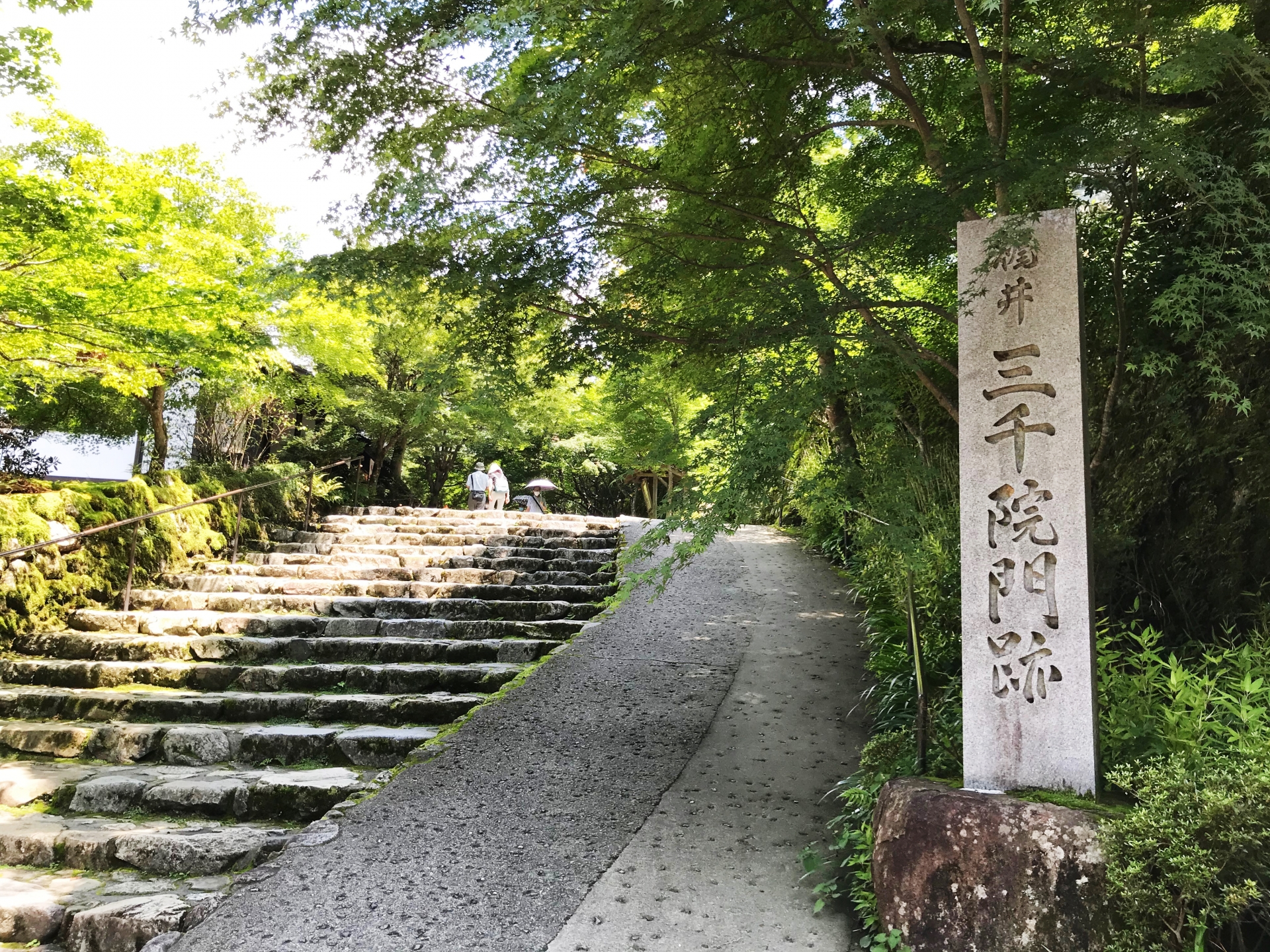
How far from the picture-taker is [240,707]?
5.71 meters

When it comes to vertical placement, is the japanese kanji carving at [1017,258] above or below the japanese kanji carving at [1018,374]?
above

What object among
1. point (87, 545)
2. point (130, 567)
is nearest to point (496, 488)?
point (130, 567)

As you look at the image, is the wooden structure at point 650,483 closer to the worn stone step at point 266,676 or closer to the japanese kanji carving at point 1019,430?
the worn stone step at point 266,676

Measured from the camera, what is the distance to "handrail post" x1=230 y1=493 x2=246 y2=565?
8898mm

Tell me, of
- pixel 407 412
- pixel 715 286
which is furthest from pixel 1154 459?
pixel 407 412

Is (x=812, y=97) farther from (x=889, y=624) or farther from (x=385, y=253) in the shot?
(x=889, y=624)

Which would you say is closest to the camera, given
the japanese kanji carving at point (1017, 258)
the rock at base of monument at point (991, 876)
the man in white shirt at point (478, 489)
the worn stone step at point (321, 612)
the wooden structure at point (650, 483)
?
the rock at base of monument at point (991, 876)

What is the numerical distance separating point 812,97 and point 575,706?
4.40m

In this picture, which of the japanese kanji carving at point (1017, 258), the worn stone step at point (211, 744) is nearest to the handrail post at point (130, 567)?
the worn stone step at point (211, 744)

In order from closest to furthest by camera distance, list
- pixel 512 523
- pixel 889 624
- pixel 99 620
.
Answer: pixel 889 624 < pixel 99 620 < pixel 512 523

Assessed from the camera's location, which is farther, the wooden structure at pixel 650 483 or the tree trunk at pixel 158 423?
the wooden structure at pixel 650 483

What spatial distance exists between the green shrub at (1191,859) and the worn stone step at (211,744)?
3844 mm

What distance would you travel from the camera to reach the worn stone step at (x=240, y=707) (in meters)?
5.61

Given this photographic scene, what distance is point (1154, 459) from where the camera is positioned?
5.09 m
